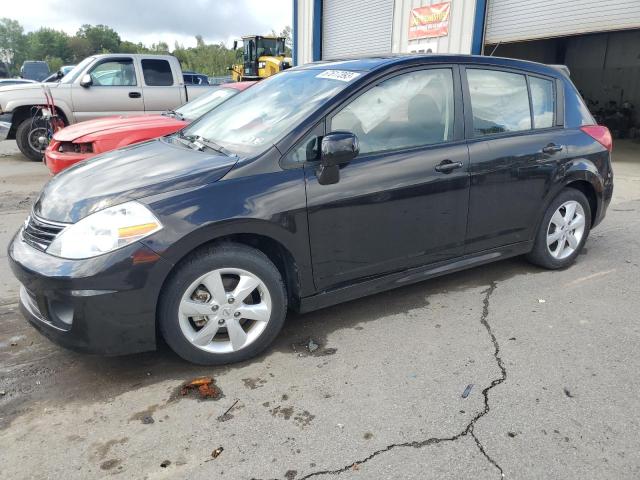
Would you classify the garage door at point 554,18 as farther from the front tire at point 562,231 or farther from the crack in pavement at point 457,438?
the crack in pavement at point 457,438

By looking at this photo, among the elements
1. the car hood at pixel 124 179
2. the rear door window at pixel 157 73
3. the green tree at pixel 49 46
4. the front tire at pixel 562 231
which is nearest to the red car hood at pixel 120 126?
the car hood at pixel 124 179

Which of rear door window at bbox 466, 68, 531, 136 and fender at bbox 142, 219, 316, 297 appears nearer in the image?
fender at bbox 142, 219, 316, 297

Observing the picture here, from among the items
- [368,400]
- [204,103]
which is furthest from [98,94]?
[368,400]

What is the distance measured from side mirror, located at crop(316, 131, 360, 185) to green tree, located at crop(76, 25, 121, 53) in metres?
120

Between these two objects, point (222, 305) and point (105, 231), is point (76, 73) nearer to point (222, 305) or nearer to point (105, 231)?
point (105, 231)

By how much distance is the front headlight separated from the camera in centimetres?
255

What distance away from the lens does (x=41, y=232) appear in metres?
2.76

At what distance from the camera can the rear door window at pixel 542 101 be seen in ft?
13.2

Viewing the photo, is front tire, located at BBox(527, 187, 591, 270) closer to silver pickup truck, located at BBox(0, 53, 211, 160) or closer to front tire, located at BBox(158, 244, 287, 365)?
front tire, located at BBox(158, 244, 287, 365)

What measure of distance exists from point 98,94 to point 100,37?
119477mm

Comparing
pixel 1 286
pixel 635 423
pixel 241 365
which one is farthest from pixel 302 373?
pixel 1 286

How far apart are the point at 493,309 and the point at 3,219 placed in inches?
214

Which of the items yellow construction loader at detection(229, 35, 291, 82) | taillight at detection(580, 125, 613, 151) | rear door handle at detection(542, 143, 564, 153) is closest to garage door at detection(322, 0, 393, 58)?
yellow construction loader at detection(229, 35, 291, 82)

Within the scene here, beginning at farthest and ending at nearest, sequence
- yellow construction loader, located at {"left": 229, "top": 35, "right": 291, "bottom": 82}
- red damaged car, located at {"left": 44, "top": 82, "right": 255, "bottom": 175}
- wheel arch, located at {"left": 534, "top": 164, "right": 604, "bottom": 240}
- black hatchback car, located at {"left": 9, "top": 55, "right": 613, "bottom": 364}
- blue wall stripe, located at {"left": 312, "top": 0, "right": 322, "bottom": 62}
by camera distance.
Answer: yellow construction loader, located at {"left": 229, "top": 35, "right": 291, "bottom": 82} < blue wall stripe, located at {"left": 312, "top": 0, "right": 322, "bottom": 62} < red damaged car, located at {"left": 44, "top": 82, "right": 255, "bottom": 175} < wheel arch, located at {"left": 534, "top": 164, "right": 604, "bottom": 240} < black hatchback car, located at {"left": 9, "top": 55, "right": 613, "bottom": 364}
